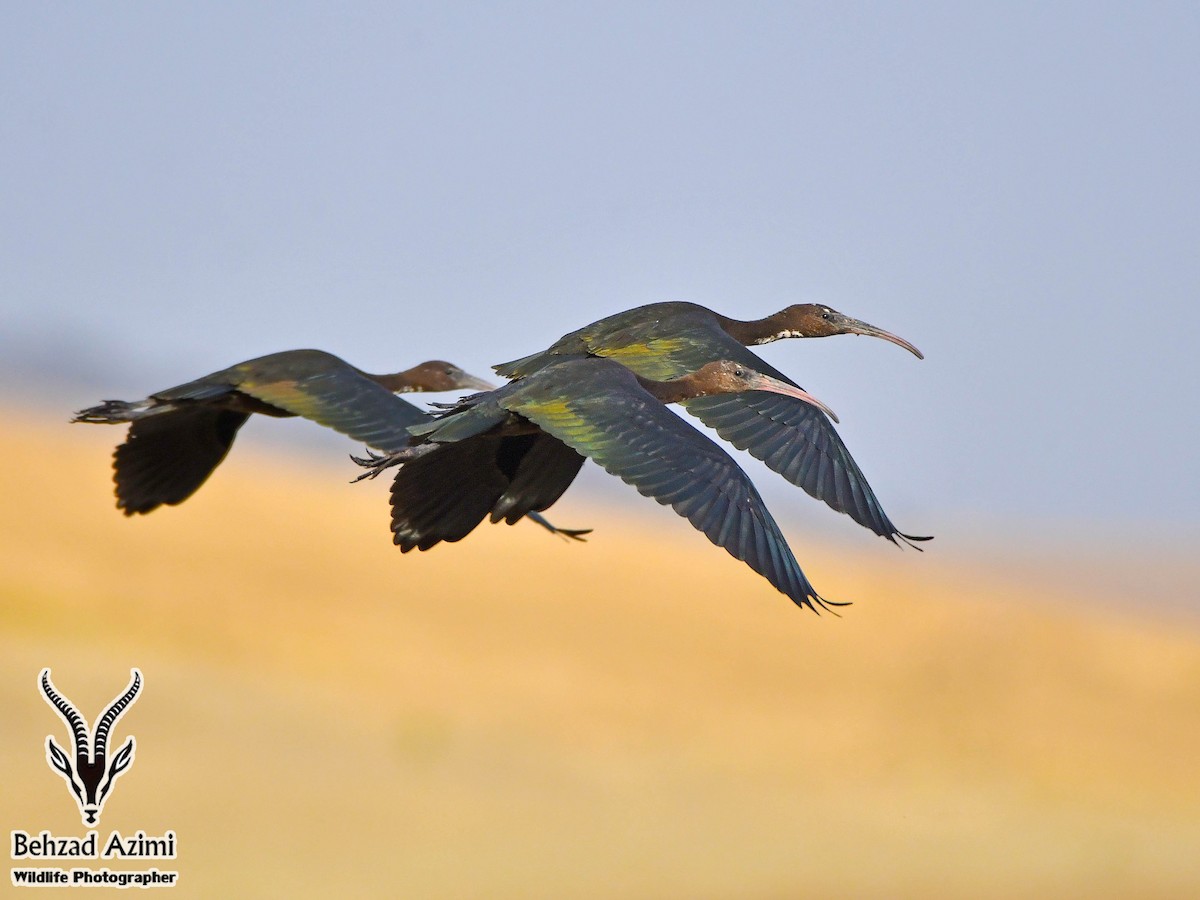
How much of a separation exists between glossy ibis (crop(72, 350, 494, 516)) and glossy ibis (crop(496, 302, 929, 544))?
1041 millimetres

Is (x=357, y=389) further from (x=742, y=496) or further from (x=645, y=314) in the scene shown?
(x=742, y=496)

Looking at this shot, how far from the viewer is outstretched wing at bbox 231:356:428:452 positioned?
13734 millimetres

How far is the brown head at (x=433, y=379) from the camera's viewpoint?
1684 centimetres

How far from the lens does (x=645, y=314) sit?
14617mm

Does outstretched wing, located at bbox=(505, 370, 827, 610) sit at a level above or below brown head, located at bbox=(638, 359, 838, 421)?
below

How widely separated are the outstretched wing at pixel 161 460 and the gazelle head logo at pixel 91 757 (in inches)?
74.0

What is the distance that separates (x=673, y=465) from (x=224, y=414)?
546cm

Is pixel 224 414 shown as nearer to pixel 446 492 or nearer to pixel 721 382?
pixel 446 492

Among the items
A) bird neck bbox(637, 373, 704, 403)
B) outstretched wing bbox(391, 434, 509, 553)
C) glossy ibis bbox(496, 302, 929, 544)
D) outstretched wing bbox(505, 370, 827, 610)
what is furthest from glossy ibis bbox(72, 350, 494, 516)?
outstretched wing bbox(505, 370, 827, 610)

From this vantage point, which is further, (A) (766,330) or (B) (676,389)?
(A) (766,330)

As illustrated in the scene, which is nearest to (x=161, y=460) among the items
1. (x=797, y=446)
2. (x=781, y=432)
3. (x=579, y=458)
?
(x=579, y=458)

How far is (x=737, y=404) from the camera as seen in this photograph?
14336 millimetres

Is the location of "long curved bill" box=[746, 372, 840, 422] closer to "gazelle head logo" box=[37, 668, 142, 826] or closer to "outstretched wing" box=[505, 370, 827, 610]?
"outstretched wing" box=[505, 370, 827, 610]

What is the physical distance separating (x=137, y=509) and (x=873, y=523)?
5.81 meters
